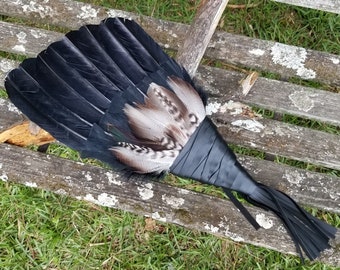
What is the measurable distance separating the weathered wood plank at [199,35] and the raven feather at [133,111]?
7cm

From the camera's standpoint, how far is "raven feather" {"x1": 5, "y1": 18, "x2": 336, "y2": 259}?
1.32m

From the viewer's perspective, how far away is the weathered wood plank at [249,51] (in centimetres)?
161

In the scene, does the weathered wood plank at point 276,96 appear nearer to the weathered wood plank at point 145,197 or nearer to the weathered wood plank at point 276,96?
→ the weathered wood plank at point 276,96

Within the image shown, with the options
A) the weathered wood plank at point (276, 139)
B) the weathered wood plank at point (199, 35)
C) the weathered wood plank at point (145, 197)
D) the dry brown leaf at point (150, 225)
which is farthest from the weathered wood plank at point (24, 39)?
the dry brown leaf at point (150, 225)

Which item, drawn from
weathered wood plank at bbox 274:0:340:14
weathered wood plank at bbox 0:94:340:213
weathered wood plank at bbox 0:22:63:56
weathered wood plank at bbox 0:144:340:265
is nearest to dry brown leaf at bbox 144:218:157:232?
weathered wood plank at bbox 0:144:340:265

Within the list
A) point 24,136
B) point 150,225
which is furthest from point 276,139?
point 24,136

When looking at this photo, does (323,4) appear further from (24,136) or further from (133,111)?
(24,136)

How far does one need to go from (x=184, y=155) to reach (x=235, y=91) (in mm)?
364

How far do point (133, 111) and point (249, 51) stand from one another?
471mm

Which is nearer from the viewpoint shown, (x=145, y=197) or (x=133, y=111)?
(x=133, y=111)

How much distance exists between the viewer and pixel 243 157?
5.24 feet

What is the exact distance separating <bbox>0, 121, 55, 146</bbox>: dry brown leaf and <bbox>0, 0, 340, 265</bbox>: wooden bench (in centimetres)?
2

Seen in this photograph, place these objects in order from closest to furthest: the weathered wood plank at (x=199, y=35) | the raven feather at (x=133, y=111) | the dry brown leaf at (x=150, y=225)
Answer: the raven feather at (x=133, y=111) → the weathered wood plank at (x=199, y=35) → the dry brown leaf at (x=150, y=225)

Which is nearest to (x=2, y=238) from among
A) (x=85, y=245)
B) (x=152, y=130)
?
(x=85, y=245)
